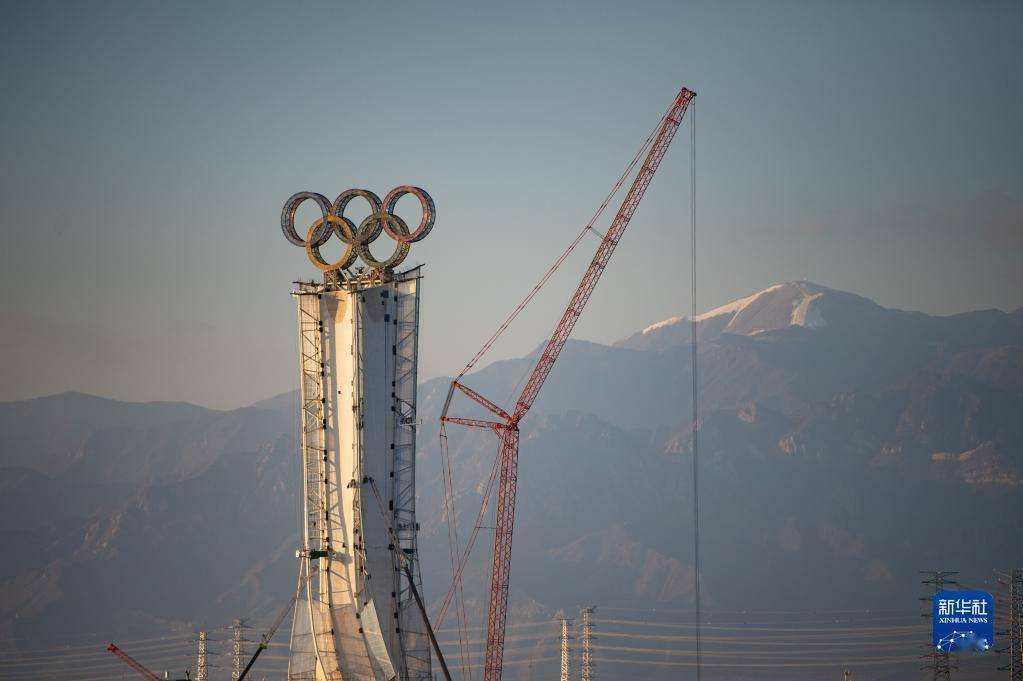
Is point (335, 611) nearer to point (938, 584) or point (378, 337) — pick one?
point (378, 337)

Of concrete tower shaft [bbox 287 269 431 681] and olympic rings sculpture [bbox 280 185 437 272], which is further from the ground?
olympic rings sculpture [bbox 280 185 437 272]

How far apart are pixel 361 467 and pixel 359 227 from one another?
854 inches

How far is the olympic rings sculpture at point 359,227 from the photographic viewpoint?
125562 millimetres

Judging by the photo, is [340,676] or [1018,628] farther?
[1018,628]

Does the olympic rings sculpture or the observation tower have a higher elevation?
the olympic rings sculpture

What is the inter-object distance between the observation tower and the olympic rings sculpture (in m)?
0.13

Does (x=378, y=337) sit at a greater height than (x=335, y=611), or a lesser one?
greater

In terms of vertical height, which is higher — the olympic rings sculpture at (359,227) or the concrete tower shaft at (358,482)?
the olympic rings sculpture at (359,227)

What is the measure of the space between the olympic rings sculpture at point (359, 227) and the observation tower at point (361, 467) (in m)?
0.13

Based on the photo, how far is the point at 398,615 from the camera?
123938 mm

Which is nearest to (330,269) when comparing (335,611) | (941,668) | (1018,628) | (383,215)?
(383,215)

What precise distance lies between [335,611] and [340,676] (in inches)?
218

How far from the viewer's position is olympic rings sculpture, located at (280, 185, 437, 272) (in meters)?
126

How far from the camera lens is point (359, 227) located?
417ft
